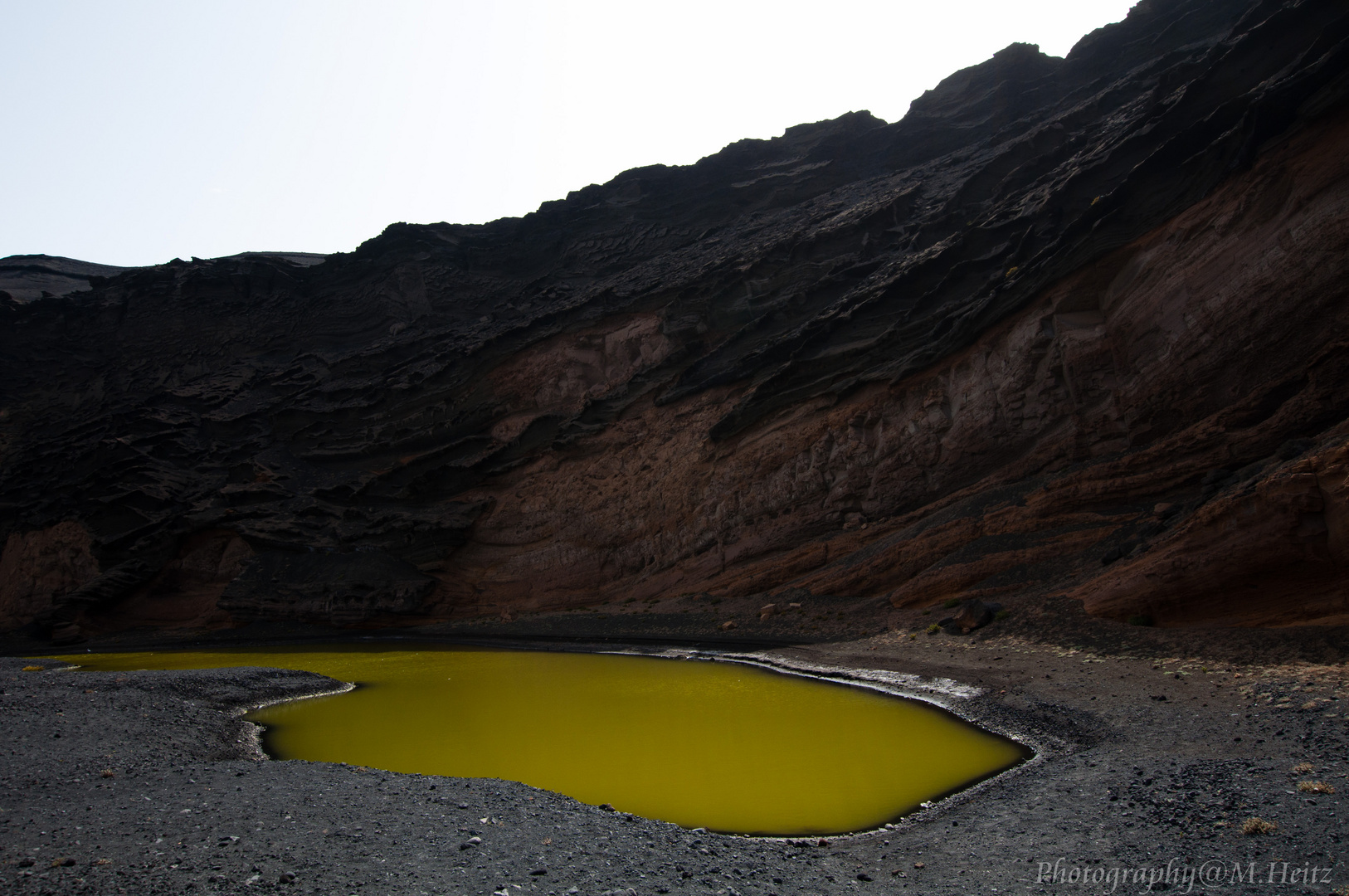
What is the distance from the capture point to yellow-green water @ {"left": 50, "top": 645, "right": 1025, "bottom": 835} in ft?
30.6

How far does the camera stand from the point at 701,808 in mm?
9055

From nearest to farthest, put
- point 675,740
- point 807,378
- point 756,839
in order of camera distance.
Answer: point 756,839 → point 675,740 → point 807,378

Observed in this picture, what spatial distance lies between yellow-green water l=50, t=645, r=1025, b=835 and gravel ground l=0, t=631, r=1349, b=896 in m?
0.89

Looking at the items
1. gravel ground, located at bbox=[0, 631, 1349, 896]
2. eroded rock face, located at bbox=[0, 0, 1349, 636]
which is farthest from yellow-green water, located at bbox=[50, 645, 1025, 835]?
eroded rock face, located at bbox=[0, 0, 1349, 636]

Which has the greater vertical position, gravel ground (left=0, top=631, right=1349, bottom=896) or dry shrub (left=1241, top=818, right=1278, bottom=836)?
dry shrub (left=1241, top=818, right=1278, bottom=836)

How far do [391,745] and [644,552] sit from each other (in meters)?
21.2

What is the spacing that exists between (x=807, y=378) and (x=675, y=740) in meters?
21.0

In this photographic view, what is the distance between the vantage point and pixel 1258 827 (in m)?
6.52

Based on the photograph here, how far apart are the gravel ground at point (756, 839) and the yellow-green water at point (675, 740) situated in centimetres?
89

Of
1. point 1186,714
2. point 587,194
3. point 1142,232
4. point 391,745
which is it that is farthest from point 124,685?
point 587,194

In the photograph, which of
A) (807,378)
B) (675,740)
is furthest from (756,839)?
(807,378)

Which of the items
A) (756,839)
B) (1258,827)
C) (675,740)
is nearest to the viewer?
(1258,827)

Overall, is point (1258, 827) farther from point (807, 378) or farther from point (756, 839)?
point (807, 378)

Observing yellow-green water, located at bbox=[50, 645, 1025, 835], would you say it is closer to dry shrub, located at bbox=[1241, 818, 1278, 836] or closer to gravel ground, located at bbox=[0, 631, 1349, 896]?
gravel ground, located at bbox=[0, 631, 1349, 896]
